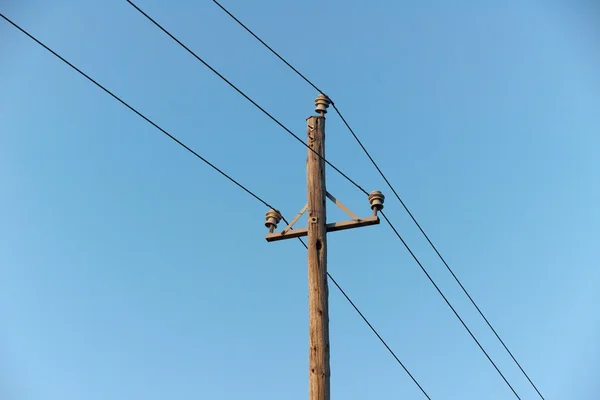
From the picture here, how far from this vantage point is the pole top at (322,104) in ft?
34.0

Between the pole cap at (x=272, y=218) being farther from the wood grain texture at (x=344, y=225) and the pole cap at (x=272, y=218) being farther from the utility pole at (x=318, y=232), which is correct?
the wood grain texture at (x=344, y=225)

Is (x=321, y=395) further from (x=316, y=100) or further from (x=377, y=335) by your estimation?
(x=316, y=100)

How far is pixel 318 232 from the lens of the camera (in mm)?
9531

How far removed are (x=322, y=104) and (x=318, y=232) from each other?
65.8 inches

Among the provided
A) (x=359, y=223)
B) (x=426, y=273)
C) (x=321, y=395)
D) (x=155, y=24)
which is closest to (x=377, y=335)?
Answer: (x=426, y=273)

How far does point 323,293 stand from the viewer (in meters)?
9.12

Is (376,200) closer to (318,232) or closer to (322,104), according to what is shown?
(318,232)

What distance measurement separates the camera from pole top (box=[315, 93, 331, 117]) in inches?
408

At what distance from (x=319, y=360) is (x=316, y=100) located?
124 inches

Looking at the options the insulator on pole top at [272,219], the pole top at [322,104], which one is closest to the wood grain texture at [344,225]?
the insulator on pole top at [272,219]

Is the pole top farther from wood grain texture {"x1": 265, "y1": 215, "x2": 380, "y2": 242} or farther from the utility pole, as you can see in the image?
wood grain texture {"x1": 265, "y1": 215, "x2": 380, "y2": 242}

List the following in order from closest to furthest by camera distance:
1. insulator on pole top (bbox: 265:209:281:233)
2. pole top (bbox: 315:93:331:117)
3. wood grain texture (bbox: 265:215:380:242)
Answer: wood grain texture (bbox: 265:215:380:242)
insulator on pole top (bbox: 265:209:281:233)
pole top (bbox: 315:93:331:117)

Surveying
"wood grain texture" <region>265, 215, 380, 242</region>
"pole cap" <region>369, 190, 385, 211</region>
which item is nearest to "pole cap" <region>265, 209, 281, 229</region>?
"wood grain texture" <region>265, 215, 380, 242</region>

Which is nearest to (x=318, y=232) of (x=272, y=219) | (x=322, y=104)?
(x=272, y=219)
